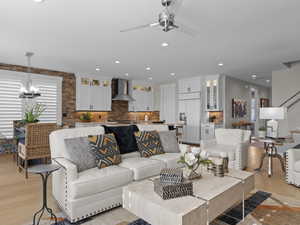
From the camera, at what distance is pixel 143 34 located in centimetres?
363

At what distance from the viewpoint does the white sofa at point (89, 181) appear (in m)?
2.15

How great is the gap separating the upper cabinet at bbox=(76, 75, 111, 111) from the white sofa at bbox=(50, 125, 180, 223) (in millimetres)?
4423

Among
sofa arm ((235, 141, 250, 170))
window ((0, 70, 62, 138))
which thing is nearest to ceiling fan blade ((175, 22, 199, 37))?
sofa arm ((235, 141, 250, 170))

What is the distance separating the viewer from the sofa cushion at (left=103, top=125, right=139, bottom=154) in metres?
3.28

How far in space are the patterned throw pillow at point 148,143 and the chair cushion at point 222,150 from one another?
1.12 meters

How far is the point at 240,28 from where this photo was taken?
343cm

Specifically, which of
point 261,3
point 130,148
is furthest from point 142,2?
point 130,148

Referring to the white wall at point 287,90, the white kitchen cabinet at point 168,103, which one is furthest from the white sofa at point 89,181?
the white kitchen cabinet at point 168,103

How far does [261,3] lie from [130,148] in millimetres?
2881

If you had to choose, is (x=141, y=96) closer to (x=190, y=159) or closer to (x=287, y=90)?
(x=287, y=90)

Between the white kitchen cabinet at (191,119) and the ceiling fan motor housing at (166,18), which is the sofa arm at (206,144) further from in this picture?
the white kitchen cabinet at (191,119)

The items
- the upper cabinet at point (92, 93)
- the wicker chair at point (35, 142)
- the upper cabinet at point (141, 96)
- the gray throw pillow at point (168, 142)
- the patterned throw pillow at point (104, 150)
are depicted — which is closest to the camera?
the patterned throw pillow at point (104, 150)

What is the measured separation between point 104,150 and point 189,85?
6178 millimetres

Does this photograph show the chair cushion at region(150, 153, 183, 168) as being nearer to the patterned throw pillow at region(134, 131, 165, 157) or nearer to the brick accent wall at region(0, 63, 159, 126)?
the patterned throw pillow at region(134, 131, 165, 157)
